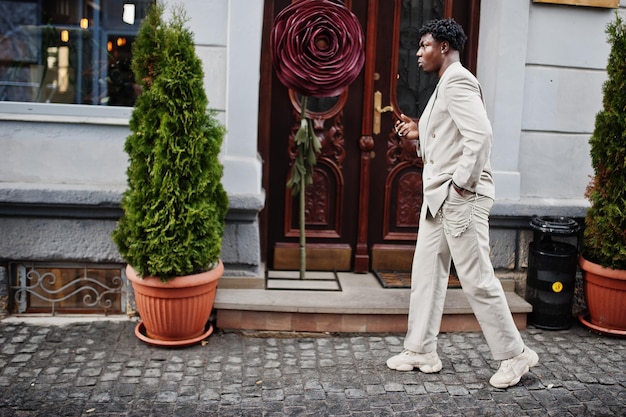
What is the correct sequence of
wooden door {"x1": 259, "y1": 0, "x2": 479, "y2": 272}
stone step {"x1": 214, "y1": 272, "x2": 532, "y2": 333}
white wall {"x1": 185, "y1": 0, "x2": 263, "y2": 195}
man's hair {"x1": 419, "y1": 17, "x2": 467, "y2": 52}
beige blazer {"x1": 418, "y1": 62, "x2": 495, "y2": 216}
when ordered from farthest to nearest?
A: wooden door {"x1": 259, "y1": 0, "x2": 479, "y2": 272} < white wall {"x1": 185, "y1": 0, "x2": 263, "y2": 195} < stone step {"x1": 214, "y1": 272, "x2": 532, "y2": 333} < man's hair {"x1": 419, "y1": 17, "x2": 467, "y2": 52} < beige blazer {"x1": 418, "y1": 62, "x2": 495, "y2": 216}

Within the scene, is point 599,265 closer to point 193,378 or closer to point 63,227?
point 193,378

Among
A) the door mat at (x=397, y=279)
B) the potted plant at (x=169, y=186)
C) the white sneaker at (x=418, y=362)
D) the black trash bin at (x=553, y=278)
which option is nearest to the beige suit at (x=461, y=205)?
the white sneaker at (x=418, y=362)

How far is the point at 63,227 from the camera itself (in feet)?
18.2

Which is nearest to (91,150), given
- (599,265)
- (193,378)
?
(193,378)

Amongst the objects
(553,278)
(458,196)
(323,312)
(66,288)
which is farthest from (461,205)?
(66,288)

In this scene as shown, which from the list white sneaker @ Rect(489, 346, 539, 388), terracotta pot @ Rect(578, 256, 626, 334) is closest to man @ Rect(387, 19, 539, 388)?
white sneaker @ Rect(489, 346, 539, 388)

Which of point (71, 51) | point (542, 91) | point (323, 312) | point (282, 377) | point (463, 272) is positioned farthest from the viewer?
point (542, 91)

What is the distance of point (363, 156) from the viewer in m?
6.30

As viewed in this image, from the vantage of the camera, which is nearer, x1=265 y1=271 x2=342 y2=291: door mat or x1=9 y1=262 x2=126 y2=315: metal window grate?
x1=9 y1=262 x2=126 y2=315: metal window grate

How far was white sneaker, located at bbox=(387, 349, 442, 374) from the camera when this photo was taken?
472 cm

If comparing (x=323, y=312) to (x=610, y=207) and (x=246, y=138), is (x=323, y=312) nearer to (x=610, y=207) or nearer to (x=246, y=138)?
(x=246, y=138)

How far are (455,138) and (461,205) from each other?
0.40m

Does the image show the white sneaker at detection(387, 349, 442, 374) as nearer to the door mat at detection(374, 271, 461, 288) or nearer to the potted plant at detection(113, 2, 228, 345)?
the door mat at detection(374, 271, 461, 288)

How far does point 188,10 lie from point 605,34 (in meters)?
3.31
